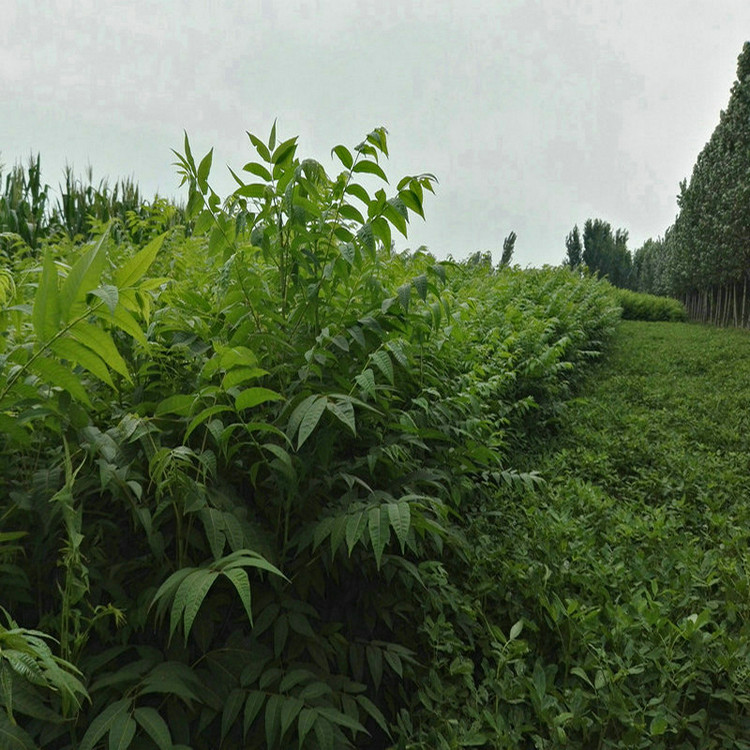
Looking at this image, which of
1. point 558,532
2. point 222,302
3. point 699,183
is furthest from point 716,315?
point 222,302

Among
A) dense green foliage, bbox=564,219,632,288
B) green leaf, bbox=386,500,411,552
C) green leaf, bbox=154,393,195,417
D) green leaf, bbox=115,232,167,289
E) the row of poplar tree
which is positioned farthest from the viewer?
dense green foliage, bbox=564,219,632,288

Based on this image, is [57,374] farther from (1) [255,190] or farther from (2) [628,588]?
(2) [628,588]

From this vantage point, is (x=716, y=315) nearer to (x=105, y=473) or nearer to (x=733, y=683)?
(x=733, y=683)

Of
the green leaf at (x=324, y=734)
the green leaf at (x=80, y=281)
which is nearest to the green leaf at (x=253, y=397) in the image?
the green leaf at (x=80, y=281)

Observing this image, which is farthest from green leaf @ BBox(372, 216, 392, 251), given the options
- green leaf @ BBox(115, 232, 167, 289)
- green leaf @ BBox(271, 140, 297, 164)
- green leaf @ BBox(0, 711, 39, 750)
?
green leaf @ BBox(0, 711, 39, 750)

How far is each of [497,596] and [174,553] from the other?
5.26 feet

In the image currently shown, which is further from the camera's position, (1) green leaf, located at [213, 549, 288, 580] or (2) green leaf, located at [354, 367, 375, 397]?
(2) green leaf, located at [354, 367, 375, 397]

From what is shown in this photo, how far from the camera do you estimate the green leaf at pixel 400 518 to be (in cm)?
157

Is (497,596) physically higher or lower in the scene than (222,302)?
lower

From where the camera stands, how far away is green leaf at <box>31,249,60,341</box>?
4.46 ft

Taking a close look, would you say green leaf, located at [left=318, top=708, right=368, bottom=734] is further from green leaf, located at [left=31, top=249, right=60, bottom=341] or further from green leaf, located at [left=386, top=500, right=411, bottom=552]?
green leaf, located at [left=31, top=249, right=60, bottom=341]

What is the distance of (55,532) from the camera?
5.73ft

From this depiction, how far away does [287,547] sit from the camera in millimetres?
1881

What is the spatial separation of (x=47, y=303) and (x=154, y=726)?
1013 millimetres
